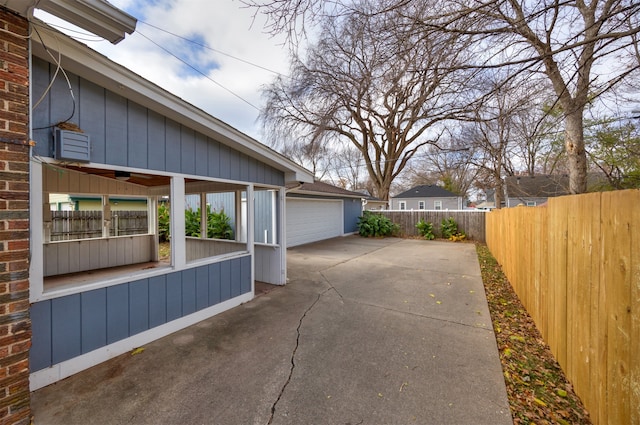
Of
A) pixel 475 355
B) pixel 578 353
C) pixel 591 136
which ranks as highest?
pixel 591 136


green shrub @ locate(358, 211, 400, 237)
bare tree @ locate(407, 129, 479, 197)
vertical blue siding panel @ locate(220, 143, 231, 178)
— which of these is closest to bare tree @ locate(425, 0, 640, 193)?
vertical blue siding panel @ locate(220, 143, 231, 178)

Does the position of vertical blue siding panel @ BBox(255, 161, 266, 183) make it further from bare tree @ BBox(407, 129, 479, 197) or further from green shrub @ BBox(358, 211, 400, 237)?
bare tree @ BBox(407, 129, 479, 197)

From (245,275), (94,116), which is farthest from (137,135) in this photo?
(245,275)

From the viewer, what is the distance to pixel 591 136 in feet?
21.5

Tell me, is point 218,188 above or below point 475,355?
above

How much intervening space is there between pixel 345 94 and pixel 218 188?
5215 millimetres

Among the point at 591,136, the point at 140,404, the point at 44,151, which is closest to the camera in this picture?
the point at 140,404

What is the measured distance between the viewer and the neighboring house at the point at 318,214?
407 inches

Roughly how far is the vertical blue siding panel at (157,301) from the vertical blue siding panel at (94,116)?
1.53 meters

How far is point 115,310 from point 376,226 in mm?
12397

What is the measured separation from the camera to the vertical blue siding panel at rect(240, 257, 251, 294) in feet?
15.0

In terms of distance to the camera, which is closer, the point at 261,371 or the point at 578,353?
the point at 578,353

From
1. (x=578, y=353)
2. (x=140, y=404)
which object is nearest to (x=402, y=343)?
(x=578, y=353)

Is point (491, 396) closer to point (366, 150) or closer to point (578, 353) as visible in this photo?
point (578, 353)
